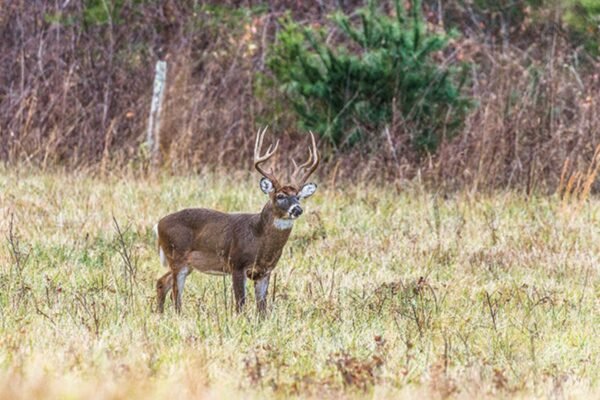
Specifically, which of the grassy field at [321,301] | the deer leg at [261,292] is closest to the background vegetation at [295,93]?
the grassy field at [321,301]

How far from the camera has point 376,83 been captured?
13539 millimetres

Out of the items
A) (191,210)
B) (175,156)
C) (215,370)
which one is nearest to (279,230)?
(191,210)

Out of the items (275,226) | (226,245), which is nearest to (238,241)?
(226,245)

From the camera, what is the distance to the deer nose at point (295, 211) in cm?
709

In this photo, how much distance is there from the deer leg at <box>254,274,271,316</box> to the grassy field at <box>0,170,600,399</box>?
0.18ft

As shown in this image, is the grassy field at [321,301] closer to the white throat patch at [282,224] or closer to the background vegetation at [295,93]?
the white throat patch at [282,224]

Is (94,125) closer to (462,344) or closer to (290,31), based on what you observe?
(290,31)

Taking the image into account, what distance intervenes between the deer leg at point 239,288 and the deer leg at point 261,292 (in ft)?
0.35

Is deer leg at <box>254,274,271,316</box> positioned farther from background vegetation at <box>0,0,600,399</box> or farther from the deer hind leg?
the deer hind leg

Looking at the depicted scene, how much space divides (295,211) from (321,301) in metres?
0.78

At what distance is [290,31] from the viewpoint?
14.0m

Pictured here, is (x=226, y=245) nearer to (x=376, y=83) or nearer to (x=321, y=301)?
(x=321, y=301)

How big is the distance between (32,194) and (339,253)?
320 cm

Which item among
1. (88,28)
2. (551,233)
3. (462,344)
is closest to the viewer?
(462,344)
